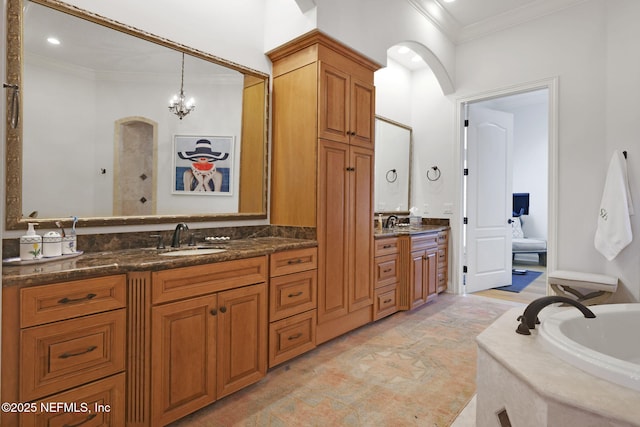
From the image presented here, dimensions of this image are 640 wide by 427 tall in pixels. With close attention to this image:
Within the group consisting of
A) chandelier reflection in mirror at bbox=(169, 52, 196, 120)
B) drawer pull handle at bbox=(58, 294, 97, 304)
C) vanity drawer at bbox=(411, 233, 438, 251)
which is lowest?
drawer pull handle at bbox=(58, 294, 97, 304)

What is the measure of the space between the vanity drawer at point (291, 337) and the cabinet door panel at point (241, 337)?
9cm

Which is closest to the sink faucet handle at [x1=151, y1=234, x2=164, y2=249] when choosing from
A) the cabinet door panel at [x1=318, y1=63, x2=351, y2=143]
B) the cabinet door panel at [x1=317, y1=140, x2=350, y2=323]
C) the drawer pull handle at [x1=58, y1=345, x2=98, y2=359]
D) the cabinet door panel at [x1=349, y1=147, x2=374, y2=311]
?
the drawer pull handle at [x1=58, y1=345, x2=98, y2=359]

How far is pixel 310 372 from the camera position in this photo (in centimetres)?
222

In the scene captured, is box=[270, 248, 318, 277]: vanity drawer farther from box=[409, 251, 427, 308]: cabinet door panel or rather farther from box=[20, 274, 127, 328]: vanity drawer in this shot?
box=[409, 251, 427, 308]: cabinet door panel

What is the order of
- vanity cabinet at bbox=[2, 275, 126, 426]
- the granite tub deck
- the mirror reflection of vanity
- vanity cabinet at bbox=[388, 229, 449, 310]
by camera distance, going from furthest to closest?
the mirror reflection of vanity → vanity cabinet at bbox=[388, 229, 449, 310] → vanity cabinet at bbox=[2, 275, 126, 426] → the granite tub deck

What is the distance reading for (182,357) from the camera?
1.66m

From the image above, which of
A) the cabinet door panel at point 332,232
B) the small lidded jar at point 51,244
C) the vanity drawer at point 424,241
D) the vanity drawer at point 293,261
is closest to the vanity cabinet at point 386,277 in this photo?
the vanity drawer at point 424,241

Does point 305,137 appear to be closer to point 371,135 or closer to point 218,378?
point 371,135

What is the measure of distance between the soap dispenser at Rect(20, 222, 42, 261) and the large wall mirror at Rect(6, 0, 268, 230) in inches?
6.2

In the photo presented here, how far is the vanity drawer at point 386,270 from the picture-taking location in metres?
3.17

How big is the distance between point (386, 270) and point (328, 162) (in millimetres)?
1330

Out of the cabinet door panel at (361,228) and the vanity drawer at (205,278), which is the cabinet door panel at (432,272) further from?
the vanity drawer at (205,278)

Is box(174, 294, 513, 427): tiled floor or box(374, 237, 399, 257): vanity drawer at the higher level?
box(374, 237, 399, 257): vanity drawer

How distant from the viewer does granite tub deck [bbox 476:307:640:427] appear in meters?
0.95
